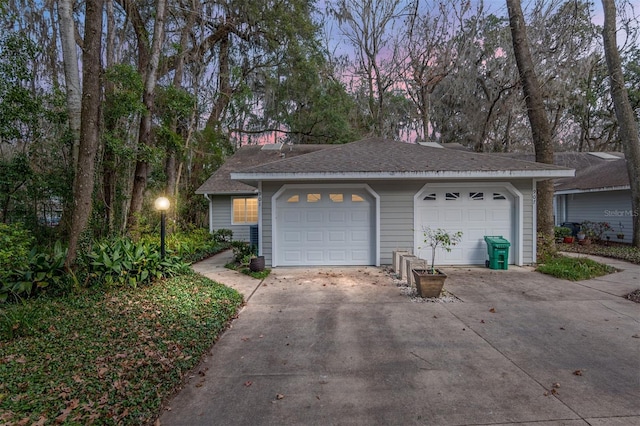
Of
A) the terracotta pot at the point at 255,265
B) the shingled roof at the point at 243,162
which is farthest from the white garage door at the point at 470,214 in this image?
the shingled roof at the point at 243,162

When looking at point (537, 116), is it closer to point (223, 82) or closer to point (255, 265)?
point (255, 265)

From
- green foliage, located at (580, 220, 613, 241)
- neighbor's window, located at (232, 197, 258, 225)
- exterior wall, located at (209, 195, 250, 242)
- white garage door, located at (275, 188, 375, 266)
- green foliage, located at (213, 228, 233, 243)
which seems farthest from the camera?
neighbor's window, located at (232, 197, 258, 225)

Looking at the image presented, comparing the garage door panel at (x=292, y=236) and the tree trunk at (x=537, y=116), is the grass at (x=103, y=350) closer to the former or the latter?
the garage door panel at (x=292, y=236)

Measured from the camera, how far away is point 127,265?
575 cm

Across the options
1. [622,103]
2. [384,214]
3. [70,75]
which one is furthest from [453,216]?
[70,75]

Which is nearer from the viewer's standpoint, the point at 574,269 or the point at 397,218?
the point at 574,269

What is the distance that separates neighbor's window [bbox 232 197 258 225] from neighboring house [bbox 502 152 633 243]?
13601 mm

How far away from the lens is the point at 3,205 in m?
6.98

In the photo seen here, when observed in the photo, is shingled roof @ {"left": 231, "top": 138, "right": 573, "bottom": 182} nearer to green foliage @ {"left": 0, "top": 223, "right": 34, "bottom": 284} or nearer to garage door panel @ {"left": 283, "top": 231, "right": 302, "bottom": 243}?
garage door panel @ {"left": 283, "top": 231, "right": 302, "bottom": 243}

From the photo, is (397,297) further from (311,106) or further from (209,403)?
(311,106)

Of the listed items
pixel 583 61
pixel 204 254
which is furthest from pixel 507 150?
pixel 204 254

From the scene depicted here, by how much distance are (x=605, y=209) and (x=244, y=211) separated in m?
14.9

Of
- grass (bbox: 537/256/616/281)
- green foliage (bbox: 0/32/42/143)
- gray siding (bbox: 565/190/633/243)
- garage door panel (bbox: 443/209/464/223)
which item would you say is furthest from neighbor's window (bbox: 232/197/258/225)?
gray siding (bbox: 565/190/633/243)

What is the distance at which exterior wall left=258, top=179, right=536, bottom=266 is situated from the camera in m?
7.87
